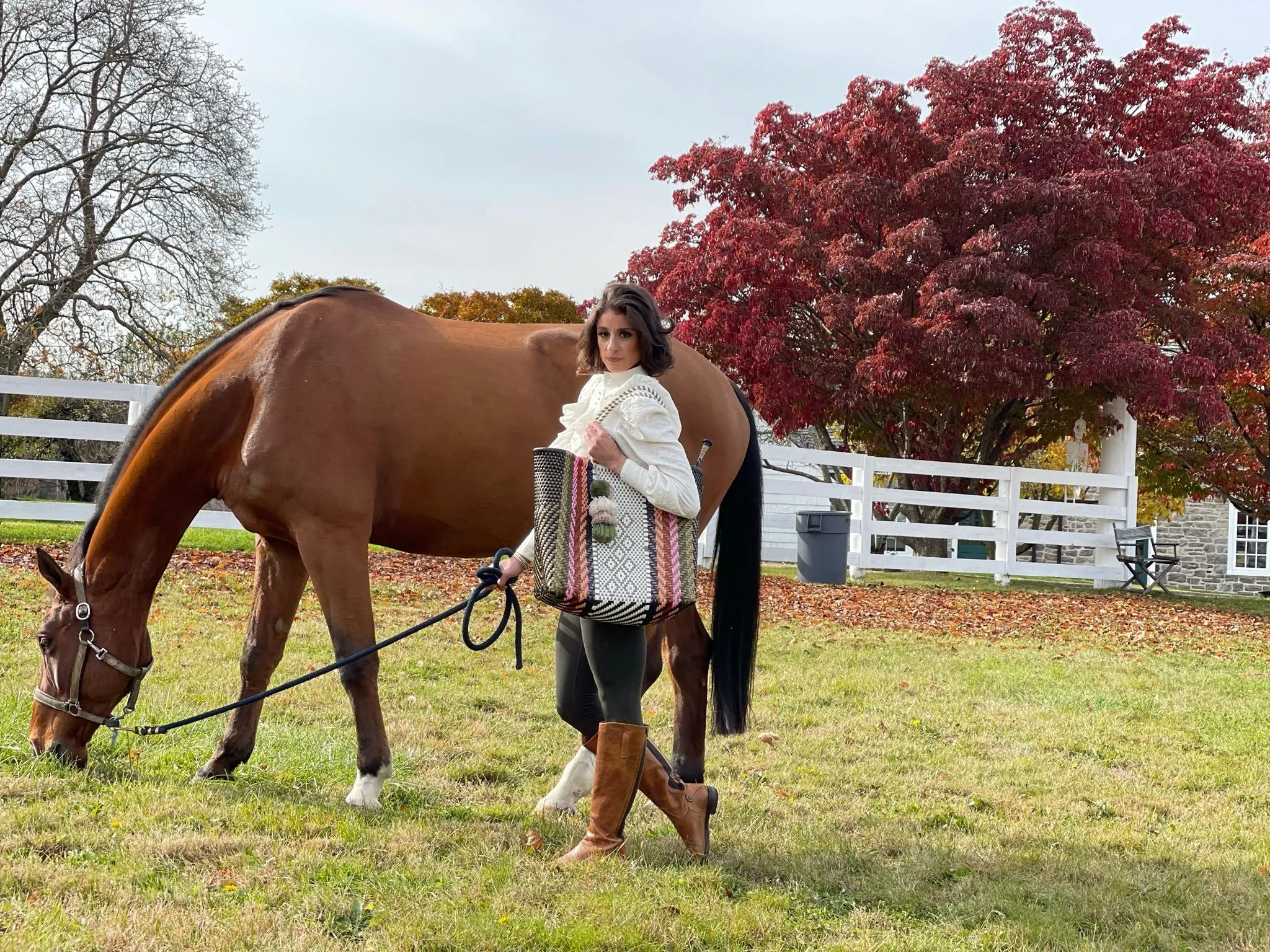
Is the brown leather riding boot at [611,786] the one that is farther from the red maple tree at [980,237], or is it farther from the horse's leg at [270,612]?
the red maple tree at [980,237]

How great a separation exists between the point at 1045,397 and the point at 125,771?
1304 centimetres

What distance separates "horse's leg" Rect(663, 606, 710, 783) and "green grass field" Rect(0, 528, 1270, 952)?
224mm

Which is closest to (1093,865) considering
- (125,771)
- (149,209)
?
(125,771)

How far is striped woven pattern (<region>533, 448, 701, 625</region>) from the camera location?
2.60 metres

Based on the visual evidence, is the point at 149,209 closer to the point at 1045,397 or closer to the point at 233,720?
the point at 1045,397

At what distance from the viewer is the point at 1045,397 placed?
46.4 ft

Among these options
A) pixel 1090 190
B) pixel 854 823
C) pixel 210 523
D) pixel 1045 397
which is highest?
pixel 1090 190

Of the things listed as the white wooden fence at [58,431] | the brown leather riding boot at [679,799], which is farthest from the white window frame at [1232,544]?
the brown leather riding boot at [679,799]

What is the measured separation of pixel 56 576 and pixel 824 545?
364 inches

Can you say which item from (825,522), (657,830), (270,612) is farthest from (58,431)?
(657,830)

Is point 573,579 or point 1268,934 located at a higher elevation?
point 573,579

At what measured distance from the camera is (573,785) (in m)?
3.57

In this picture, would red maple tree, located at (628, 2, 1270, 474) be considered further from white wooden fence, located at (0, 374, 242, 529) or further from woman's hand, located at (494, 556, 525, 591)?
woman's hand, located at (494, 556, 525, 591)

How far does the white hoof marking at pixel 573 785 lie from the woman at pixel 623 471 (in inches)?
25.7
